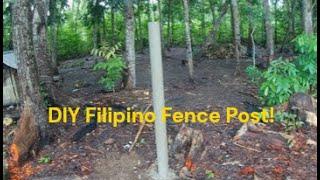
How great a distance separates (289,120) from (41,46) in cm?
536

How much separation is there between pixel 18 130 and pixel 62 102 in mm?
2046

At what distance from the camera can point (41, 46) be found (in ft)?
30.7

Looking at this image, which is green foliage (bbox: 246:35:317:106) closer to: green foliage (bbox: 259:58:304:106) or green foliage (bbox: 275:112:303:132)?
green foliage (bbox: 259:58:304:106)

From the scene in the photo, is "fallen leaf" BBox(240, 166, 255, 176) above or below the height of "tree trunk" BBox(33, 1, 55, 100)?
below

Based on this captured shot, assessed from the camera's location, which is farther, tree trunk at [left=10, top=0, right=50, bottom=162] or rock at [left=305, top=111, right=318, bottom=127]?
rock at [left=305, top=111, right=318, bottom=127]

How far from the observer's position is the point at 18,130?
6.79 meters

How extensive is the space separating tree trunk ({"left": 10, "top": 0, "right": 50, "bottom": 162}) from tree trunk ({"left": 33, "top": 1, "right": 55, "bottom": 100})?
1657 millimetres

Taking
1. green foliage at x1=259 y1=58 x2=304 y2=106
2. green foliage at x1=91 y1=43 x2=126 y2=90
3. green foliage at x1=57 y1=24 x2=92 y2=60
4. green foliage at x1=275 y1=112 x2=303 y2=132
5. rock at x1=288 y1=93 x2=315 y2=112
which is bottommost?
green foliage at x1=275 y1=112 x2=303 y2=132

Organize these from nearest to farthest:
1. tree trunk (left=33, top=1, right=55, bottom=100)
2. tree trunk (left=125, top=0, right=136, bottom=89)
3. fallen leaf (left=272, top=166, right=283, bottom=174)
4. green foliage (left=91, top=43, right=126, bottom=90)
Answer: fallen leaf (left=272, top=166, right=283, bottom=174) < tree trunk (left=33, top=1, right=55, bottom=100) < green foliage (left=91, top=43, right=126, bottom=90) < tree trunk (left=125, top=0, right=136, bottom=89)

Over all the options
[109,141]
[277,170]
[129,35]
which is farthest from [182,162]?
[129,35]

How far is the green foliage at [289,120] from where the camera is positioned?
7045 millimetres

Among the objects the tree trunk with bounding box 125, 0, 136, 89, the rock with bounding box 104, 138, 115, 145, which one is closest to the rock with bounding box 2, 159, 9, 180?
the rock with bounding box 104, 138, 115, 145

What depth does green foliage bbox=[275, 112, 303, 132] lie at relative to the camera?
705 cm
